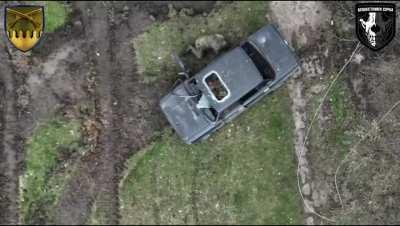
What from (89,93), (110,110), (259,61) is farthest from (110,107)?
(259,61)

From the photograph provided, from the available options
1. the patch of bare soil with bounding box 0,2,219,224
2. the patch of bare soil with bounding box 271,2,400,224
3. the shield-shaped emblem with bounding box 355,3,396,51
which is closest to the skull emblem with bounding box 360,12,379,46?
the shield-shaped emblem with bounding box 355,3,396,51

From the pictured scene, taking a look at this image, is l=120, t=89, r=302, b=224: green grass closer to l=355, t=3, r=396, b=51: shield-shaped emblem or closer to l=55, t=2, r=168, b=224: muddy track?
l=55, t=2, r=168, b=224: muddy track

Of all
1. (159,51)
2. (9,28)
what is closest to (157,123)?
(159,51)

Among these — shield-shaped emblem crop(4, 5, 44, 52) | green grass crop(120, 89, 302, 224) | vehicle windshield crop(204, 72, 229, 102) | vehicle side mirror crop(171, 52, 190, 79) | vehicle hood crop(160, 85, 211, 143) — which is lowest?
green grass crop(120, 89, 302, 224)

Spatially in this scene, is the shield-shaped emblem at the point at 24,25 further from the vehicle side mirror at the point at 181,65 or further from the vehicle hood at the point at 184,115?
the vehicle hood at the point at 184,115

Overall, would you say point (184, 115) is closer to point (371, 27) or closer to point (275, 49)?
point (275, 49)

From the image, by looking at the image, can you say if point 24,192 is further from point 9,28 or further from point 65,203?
point 9,28
